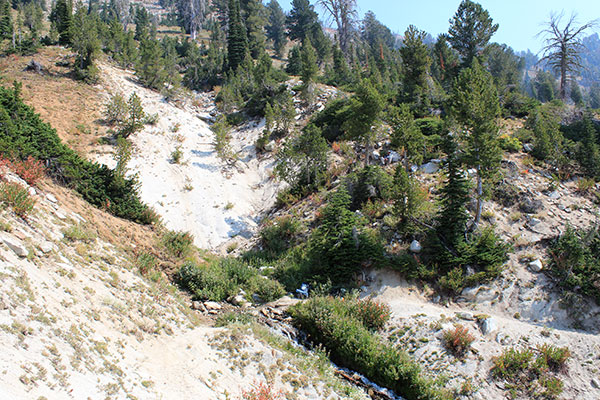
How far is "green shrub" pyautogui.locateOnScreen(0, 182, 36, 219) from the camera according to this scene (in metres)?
9.50

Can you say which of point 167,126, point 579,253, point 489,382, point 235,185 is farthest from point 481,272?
point 167,126

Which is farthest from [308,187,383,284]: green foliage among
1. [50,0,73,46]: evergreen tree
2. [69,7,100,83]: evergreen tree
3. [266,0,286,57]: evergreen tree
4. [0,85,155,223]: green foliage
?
[266,0,286,57]: evergreen tree

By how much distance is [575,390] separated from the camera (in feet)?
30.6

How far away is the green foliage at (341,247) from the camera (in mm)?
14883

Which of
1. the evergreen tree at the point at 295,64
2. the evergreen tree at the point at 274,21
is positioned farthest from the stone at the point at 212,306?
the evergreen tree at the point at 274,21

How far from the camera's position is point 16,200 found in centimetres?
960

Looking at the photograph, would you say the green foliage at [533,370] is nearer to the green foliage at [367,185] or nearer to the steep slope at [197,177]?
the green foliage at [367,185]

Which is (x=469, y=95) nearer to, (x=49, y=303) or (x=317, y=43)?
(x=49, y=303)

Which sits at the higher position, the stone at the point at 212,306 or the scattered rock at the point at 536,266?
the scattered rock at the point at 536,266

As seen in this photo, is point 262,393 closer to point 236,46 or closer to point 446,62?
point 446,62

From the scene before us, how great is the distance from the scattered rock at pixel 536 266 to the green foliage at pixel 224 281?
9.84 m

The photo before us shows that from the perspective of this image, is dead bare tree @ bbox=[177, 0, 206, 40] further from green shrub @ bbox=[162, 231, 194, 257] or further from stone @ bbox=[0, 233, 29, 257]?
stone @ bbox=[0, 233, 29, 257]

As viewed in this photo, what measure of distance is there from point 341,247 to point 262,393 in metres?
8.36

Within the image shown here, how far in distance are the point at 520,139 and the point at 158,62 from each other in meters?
33.9
